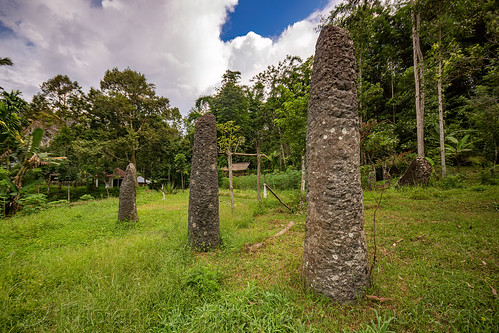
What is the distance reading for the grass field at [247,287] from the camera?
6.28ft

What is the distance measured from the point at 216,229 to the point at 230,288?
178 centimetres

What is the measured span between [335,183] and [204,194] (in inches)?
114

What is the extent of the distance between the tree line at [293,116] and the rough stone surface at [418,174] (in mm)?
739

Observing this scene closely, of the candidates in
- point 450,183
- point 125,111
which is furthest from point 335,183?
point 125,111

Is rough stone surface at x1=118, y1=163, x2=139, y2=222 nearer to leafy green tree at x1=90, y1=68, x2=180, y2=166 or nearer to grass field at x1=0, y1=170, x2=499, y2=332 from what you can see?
grass field at x1=0, y1=170, x2=499, y2=332

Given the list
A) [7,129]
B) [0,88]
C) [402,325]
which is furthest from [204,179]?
[0,88]

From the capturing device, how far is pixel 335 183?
2.35 m

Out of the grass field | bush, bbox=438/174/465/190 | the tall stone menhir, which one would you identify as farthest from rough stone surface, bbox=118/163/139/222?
bush, bbox=438/174/465/190

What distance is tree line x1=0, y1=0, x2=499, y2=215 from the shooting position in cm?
971

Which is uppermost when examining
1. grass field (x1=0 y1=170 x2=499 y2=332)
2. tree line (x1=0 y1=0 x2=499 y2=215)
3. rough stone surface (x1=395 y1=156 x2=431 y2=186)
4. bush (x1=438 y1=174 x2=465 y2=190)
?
tree line (x1=0 y1=0 x2=499 y2=215)

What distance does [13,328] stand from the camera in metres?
1.94

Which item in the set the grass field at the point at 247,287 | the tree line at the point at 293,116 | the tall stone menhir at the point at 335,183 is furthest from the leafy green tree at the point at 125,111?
the tall stone menhir at the point at 335,183

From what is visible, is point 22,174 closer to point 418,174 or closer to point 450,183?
point 418,174

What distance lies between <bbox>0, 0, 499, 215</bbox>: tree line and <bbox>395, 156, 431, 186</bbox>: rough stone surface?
739 millimetres
